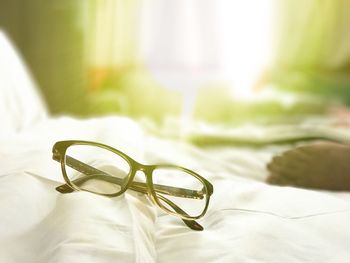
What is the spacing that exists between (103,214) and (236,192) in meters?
0.16

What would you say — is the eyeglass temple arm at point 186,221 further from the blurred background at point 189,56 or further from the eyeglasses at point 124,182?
the blurred background at point 189,56

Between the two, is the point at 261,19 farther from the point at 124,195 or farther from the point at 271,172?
the point at 124,195

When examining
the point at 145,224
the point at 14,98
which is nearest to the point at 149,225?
the point at 145,224

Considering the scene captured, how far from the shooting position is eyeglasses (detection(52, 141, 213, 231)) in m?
0.40

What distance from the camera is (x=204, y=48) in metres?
1.51

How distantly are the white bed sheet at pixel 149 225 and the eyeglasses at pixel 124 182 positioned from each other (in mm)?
11

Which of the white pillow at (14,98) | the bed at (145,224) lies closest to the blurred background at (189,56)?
the white pillow at (14,98)

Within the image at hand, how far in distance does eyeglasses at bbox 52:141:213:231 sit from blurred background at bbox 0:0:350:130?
101 cm

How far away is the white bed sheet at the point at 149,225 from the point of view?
34 cm

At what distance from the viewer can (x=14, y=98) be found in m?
0.70

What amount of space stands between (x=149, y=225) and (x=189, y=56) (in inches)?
45.6

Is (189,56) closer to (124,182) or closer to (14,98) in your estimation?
(14,98)

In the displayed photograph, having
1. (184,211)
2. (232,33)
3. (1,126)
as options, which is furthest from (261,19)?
(184,211)

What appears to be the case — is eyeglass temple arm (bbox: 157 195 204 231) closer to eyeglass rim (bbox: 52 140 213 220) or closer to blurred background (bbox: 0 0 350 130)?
eyeglass rim (bbox: 52 140 213 220)
